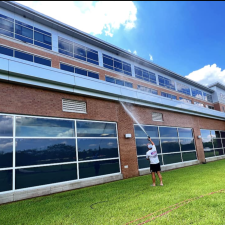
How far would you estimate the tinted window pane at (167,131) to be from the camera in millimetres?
13182

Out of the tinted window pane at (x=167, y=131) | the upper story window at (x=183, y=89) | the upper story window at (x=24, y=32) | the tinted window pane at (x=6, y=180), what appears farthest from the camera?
the upper story window at (x=183, y=89)

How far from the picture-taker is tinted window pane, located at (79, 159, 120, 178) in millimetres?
8547

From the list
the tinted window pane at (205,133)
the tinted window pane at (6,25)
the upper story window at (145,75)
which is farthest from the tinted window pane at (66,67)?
the tinted window pane at (205,133)

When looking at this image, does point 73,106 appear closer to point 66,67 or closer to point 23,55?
point 23,55

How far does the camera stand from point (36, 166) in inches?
284

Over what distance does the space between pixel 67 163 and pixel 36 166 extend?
137cm

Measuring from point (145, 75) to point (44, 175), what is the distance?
28.0 meters

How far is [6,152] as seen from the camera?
6656mm

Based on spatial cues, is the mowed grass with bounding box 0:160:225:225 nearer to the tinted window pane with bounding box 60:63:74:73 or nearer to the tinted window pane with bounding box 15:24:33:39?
the tinted window pane with bounding box 60:63:74:73

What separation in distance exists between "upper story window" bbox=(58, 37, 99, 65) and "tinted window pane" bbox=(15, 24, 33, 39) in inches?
135

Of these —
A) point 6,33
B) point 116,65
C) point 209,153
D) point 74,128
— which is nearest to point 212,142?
point 209,153

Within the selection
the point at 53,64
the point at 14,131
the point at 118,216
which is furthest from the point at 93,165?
the point at 53,64

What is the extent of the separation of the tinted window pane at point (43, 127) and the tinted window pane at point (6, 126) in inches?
9.8

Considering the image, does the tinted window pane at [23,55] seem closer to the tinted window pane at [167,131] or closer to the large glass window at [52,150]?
the large glass window at [52,150]
